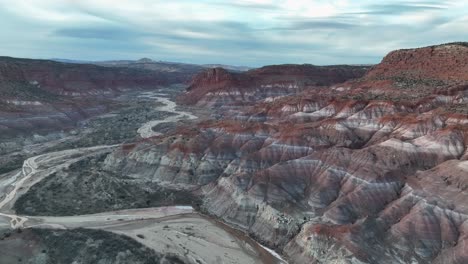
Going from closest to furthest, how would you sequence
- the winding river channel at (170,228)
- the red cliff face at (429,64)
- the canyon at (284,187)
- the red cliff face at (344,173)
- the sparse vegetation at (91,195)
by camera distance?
the red cliff face at (344,173) < the canyon at (284,187) < the winding river channel at (170,228) < the sparse vegetation at (91,195) < the red cliff face at (429,64)

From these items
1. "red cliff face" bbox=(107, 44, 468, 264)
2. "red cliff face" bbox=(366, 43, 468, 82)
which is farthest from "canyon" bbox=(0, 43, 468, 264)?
"red cliff face" bbox=(366, 43, 468, 82)

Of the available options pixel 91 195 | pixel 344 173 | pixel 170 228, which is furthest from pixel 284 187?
pixel 91 195

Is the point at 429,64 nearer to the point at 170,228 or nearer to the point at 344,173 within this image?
the point at 344,173

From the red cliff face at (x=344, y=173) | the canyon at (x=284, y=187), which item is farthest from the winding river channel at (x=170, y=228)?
the red cliff face at (x=344, y=173)

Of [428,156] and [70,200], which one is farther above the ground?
[428,156]

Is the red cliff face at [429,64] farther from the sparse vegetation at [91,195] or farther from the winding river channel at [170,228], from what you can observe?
the sparse vegetation at [91,195]

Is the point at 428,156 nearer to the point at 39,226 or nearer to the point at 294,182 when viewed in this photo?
the point at 294,182

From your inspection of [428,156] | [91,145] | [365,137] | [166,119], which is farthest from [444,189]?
[166,119]

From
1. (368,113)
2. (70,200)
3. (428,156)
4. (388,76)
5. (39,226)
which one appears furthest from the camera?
(388,76)

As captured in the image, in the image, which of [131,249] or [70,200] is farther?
[70,200]
